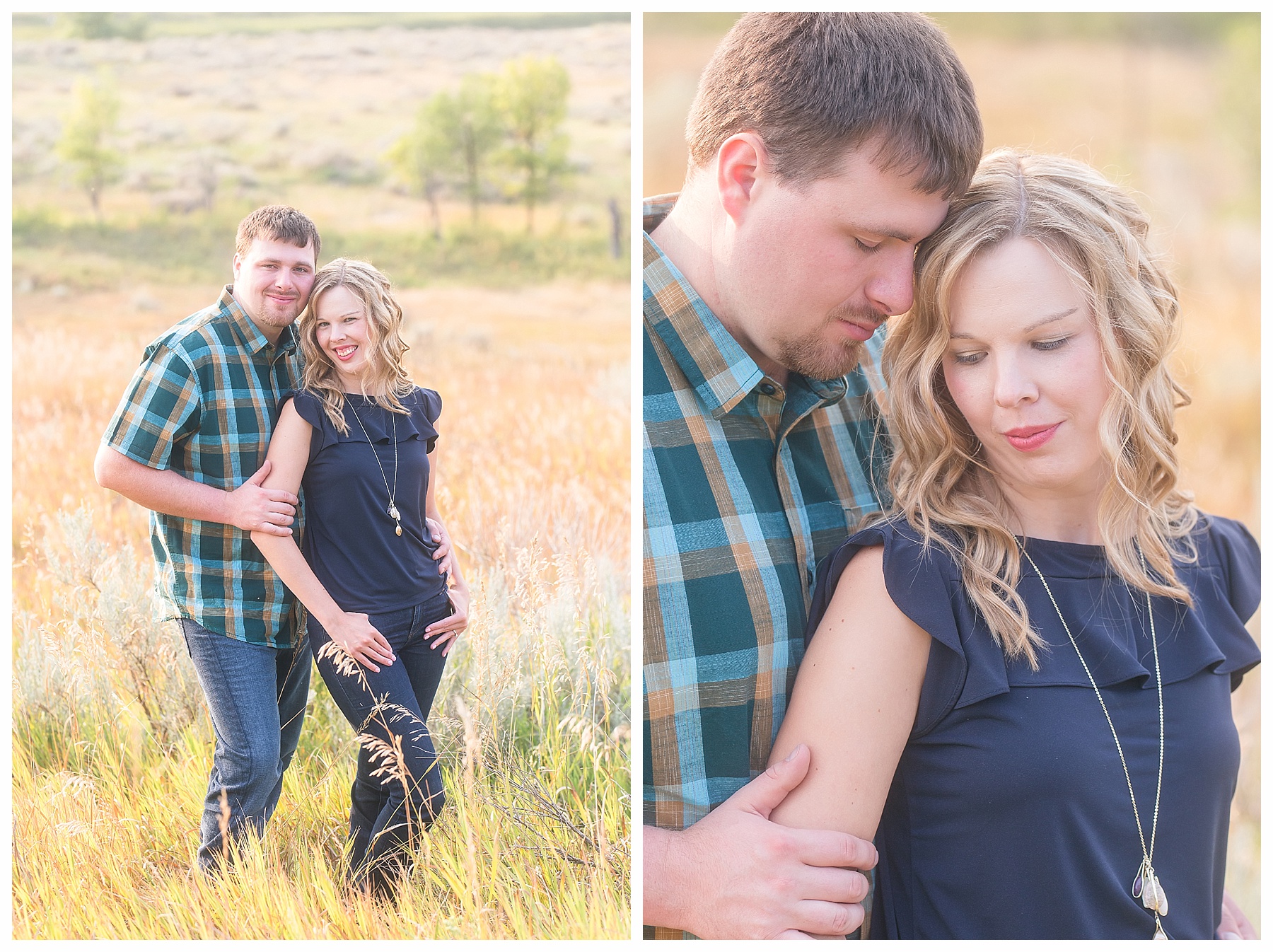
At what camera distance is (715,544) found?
1.85 m

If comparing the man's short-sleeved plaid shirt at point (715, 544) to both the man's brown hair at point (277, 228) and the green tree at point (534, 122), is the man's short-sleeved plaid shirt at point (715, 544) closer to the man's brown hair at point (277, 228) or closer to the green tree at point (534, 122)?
the green tree at point (534, 122)

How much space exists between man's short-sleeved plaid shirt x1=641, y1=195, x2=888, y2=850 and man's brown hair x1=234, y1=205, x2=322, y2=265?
2.37 feet

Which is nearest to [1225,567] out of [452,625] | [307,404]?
[452,625]

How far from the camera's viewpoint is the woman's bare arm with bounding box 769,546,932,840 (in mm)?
1744

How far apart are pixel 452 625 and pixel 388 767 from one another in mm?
322

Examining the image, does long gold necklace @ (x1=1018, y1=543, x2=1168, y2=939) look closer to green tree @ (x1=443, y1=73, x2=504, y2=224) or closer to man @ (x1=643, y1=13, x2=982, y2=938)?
man @ (x1=643, y1=13, x2=982, y2=938)

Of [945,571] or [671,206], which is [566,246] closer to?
[671,206]

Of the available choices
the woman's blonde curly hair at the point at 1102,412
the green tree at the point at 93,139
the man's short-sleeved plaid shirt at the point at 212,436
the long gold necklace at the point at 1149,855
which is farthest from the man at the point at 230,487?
the long gold necklace at the point at 1149,855

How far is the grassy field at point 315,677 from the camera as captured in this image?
194 centimetres

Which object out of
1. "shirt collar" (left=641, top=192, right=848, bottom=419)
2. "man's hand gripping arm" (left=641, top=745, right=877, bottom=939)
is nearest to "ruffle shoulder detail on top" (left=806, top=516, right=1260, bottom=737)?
"man's hand gripping arm" (left=641, top=745, right=877, bottom=939)

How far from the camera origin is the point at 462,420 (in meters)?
2.33

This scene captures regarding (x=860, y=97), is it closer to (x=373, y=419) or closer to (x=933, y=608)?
(x=933, y=608)

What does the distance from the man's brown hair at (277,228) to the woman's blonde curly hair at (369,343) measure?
0.08m

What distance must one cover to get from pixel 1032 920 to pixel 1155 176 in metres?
2.27
